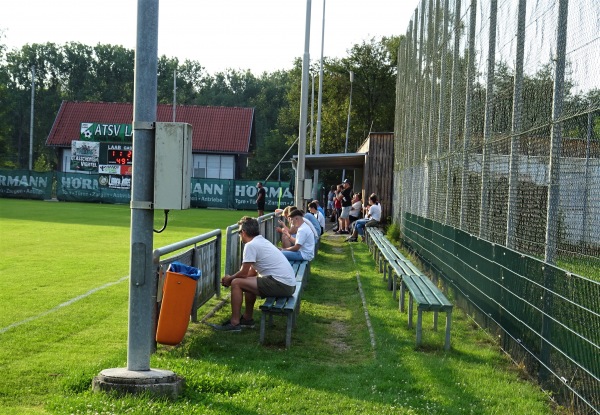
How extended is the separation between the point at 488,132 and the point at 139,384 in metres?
6.31

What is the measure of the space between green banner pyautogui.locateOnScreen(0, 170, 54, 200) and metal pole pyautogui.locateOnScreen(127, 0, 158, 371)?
167ft

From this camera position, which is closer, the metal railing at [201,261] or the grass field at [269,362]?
the grass field at [269,362]

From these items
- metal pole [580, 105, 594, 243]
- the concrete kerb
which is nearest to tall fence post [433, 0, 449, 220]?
metal pole [580, 105, 594, 243]

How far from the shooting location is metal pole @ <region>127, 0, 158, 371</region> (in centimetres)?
734

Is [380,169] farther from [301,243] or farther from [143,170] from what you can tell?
[143,170]

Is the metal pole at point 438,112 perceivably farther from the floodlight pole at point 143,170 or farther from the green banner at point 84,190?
the green banner at point 84,190

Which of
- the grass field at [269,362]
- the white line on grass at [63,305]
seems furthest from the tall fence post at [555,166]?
the white line on grass at [63,305]

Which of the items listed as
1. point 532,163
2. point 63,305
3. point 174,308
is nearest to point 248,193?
point 63,305

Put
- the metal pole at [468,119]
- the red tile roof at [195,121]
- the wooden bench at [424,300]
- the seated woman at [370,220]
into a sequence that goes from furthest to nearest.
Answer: the red tile roof at [195,121], the seated woman at [370,220], the metal pole at [468,119], the wooden bench at [424,300]

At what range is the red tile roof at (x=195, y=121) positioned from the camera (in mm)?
68312

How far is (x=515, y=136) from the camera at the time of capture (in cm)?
997

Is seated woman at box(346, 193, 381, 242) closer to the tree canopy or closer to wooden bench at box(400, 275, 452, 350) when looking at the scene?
wooden bench at box(400, 275, 452, 350)

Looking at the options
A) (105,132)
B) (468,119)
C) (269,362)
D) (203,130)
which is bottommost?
(269,362)

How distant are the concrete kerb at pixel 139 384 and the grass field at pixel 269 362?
0.34 ft
